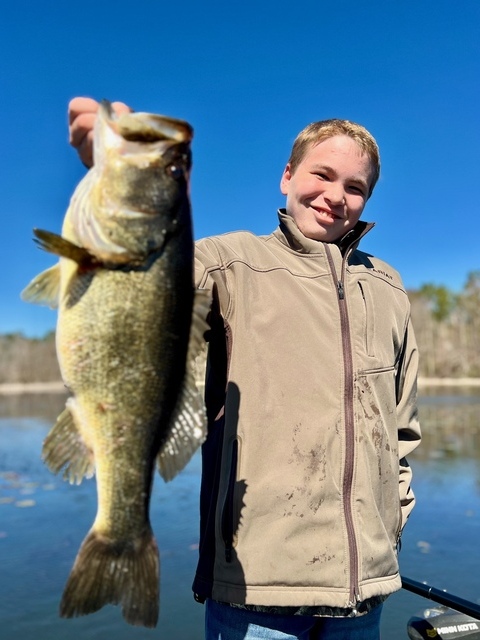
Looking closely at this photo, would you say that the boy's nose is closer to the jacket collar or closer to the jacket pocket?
the jacket collar

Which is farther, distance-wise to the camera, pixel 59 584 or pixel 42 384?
pixel 42 384

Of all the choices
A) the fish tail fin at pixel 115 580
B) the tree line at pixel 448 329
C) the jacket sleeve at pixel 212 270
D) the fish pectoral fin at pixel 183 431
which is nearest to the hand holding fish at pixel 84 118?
the jacket sleeve at pixel 212 270

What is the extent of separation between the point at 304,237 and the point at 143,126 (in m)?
1.22

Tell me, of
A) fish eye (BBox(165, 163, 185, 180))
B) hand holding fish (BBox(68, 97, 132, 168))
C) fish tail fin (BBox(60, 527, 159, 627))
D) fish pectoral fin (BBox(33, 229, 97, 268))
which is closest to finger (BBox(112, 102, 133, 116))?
hand holding fish (BBox(68, 97, 132, 168))

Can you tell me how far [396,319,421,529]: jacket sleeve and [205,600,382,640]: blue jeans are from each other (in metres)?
0.67

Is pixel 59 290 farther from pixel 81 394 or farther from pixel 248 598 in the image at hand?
pixel 248 598

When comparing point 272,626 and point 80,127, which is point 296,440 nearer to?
point 272,626

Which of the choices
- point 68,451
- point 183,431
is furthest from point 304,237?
point 68,451

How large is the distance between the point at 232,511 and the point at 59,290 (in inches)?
45.9

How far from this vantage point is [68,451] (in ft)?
6.72

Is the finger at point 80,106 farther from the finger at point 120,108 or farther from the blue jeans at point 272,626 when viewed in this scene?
the blue jeans at point 272,626

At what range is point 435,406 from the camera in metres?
31.3

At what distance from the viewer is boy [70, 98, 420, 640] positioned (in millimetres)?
2465

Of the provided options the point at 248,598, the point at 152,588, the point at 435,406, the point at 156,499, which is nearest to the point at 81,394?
the point at 152,588
